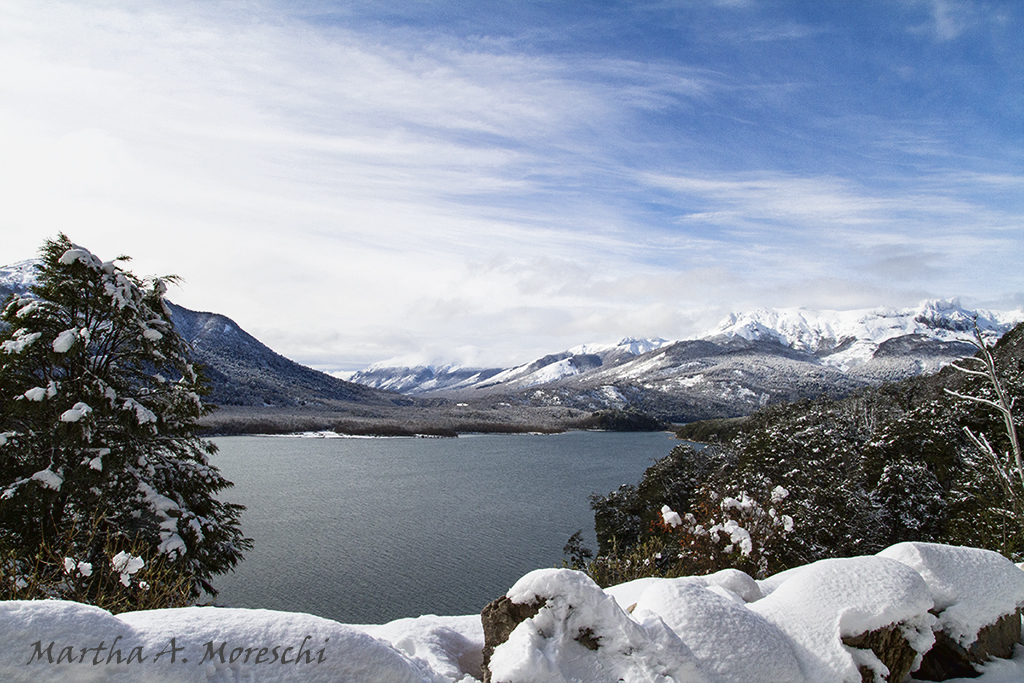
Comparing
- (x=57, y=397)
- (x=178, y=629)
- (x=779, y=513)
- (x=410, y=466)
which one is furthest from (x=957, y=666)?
(x=410, y=466)

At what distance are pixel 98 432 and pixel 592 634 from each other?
12.6 m

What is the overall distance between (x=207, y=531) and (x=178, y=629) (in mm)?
10943

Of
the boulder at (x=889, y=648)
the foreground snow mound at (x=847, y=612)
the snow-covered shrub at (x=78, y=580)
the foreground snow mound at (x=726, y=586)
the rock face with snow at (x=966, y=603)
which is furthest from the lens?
the snow-covered shrub at (x=78, y=580)

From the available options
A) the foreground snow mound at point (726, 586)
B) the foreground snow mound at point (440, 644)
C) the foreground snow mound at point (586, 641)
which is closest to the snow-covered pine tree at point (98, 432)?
the foreground snow mound at point (440, 644)

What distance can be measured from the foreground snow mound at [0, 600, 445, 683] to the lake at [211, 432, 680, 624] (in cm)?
1655

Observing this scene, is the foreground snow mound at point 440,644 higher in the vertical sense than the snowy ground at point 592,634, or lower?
lower

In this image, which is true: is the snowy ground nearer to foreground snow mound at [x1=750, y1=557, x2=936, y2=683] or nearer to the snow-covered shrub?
foreground snow mound at [x1=750, y1=557, x2=936, y2=683]

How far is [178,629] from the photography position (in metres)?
3.75

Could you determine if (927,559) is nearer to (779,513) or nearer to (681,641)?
(681,641)

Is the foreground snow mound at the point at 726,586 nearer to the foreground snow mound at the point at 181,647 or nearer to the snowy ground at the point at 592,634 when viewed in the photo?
the snowy ground at the point at 592,634

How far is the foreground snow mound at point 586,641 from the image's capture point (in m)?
4.48

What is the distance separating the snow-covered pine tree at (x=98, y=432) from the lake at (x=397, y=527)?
25.2ft

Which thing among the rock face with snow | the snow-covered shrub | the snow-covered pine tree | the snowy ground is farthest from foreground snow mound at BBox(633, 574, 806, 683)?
the snow-covered pine tree

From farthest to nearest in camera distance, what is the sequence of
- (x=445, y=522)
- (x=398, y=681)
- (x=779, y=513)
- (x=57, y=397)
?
(x=445, y=522) < (x=779, y=513) < (x=57, y=397) < (x=398, y=681)
